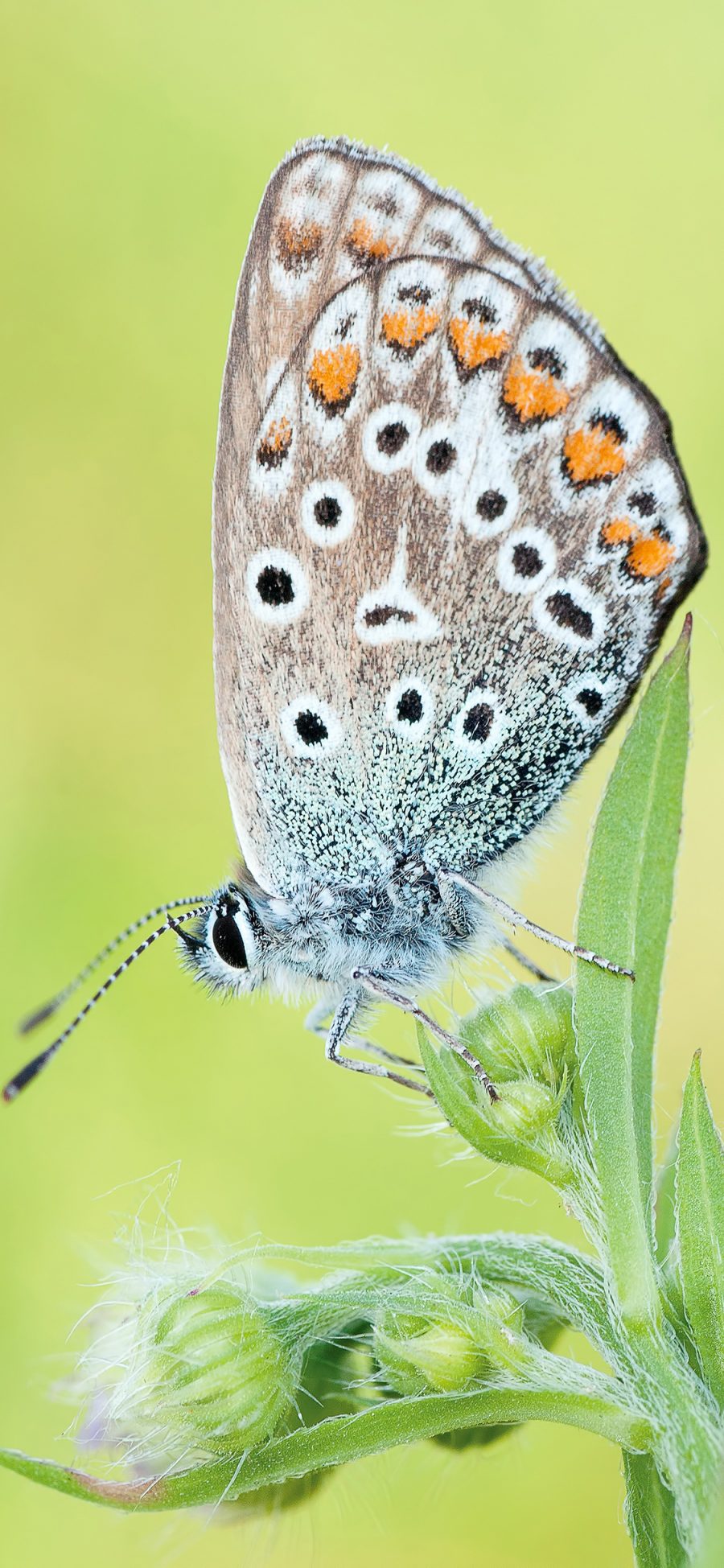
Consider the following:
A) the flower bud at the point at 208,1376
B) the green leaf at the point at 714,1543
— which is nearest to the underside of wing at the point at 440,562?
the flower bud at the point at 208,1376

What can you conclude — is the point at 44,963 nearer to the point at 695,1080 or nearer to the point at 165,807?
the point at 165,807

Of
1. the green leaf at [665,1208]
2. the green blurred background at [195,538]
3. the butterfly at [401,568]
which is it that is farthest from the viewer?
the green blurred background at [195,538]

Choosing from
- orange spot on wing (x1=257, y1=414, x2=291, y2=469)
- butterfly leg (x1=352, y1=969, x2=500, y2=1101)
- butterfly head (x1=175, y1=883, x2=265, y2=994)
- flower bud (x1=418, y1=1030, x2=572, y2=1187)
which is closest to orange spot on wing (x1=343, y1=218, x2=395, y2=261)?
orange spot on wing (x1=257, y1=414, x2=291, y2=469)

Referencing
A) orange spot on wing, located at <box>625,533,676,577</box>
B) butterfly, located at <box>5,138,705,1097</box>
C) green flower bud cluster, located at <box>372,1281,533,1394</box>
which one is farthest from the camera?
butterfly, located at <box>5,138,705,1097</box>

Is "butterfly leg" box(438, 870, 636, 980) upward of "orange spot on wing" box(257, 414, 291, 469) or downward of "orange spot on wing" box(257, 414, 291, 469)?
downward

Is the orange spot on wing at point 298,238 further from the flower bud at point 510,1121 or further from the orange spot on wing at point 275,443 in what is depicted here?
the flower bud at point 510,1121

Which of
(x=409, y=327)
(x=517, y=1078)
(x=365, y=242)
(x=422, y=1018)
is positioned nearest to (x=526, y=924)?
(x=422, y=1018)

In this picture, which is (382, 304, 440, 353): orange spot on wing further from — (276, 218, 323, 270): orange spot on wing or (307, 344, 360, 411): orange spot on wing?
(276, 218, 323, 270): orange spot on wing
